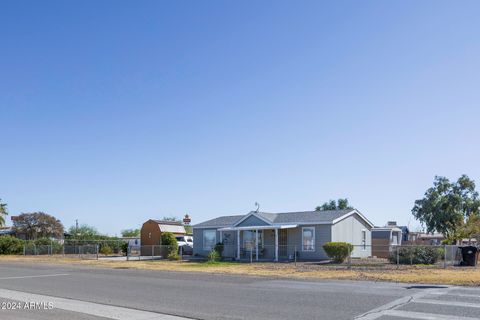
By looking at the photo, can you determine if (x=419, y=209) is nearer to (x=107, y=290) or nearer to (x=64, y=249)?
(x=64, y=249)

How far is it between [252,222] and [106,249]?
1841 cm

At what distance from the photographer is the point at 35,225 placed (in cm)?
6669

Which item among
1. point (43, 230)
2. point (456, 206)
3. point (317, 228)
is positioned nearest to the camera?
point (317, 228)

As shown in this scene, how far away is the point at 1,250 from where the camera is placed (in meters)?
50.5

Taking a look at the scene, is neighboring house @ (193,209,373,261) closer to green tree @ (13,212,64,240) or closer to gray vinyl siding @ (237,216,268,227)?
gray vinyl siding @ (237,216,268,227)

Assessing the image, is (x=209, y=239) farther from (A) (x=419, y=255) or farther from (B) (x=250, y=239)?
(A) (x=419, y=255)

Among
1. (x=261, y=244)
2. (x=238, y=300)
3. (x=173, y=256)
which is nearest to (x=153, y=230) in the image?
(x=173, y=256)

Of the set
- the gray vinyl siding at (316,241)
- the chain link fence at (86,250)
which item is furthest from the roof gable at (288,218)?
the chain link fence at (86,250)

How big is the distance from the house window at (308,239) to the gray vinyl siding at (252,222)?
2.92m

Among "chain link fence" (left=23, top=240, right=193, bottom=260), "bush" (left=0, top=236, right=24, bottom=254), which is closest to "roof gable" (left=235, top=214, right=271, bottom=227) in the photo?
"chain link fence" (left=23, top=240, right=193, bottom=260)

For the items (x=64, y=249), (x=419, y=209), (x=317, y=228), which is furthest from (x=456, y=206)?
(x=64, y=249)

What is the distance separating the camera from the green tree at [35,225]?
6650cm

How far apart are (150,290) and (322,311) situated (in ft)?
20.8

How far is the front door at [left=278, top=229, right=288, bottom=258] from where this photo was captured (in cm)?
3588
